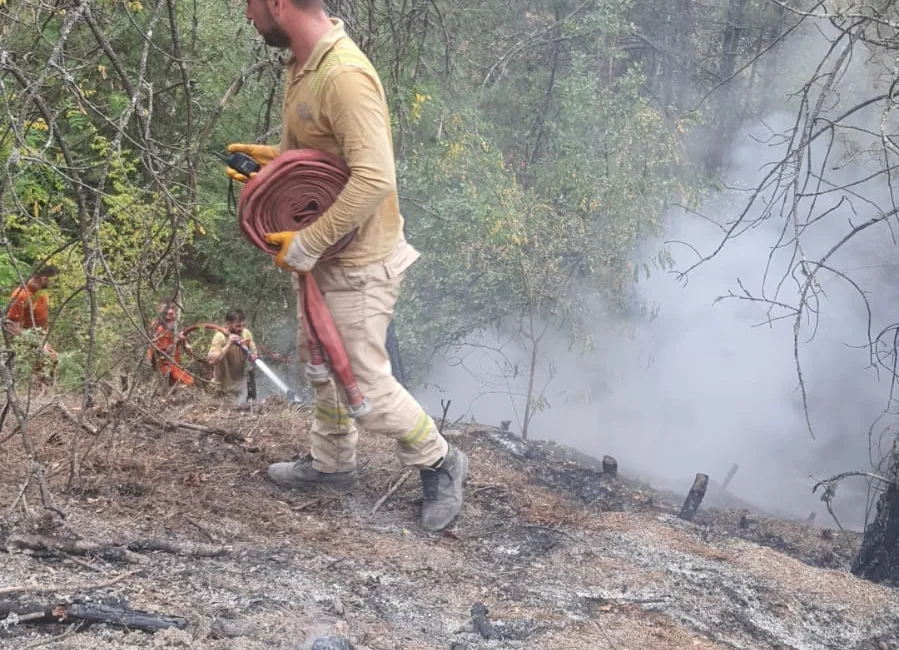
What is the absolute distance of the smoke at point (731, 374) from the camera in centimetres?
1238

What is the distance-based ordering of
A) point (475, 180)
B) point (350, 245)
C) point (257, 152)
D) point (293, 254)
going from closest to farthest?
point (293, 254) → point (350, 245) → point (257, 152) → point (475, 180)

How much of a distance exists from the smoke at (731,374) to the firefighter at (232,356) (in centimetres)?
403

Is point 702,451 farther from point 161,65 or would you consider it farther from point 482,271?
point 161,65

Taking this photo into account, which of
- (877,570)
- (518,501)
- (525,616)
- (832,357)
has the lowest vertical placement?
(525,616)

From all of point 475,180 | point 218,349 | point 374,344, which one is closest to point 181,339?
point 374,344

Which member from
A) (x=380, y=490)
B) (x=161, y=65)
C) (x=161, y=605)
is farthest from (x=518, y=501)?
(x=161, y=65)

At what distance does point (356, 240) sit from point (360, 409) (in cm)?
67

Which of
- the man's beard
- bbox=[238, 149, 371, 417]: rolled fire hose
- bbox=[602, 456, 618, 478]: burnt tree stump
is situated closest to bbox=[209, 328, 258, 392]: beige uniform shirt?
bbox=[602, 456, 618, 478]: burnt tree stump

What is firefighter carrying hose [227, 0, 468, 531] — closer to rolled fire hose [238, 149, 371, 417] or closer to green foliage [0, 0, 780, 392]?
rolled fire hose [238, 149, 371, 417]

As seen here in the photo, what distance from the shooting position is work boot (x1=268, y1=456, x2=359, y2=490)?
424 cm

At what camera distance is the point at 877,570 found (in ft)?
15.2

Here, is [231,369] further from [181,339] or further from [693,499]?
[693,499]

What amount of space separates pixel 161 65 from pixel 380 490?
667cm

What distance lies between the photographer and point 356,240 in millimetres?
3695
